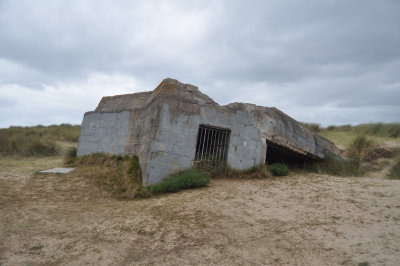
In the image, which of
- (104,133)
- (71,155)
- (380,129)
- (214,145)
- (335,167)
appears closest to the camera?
(214,145)

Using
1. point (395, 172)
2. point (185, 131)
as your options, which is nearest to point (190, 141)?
point (185, 131)

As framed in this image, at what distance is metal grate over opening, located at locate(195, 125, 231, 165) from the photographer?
6762 millimetres

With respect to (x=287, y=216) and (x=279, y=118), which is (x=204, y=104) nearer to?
(x=279, y=118)

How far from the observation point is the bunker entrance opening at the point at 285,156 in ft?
24.7

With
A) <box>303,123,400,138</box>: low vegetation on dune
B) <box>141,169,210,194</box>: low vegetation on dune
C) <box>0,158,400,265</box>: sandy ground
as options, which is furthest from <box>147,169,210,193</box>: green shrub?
<box>303,123,400,138</box>: low vegetation on dune

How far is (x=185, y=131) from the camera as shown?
639 centimetres

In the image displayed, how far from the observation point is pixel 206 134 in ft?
24.3

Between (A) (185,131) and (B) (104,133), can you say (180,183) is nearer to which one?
(A) (185,131)

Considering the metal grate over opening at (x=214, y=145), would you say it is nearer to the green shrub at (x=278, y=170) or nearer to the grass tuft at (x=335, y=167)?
the green shrub at (x=278, y=170)

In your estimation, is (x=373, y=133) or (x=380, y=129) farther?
(x=373, y=133)

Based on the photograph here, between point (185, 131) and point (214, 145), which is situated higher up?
point (185, 131)

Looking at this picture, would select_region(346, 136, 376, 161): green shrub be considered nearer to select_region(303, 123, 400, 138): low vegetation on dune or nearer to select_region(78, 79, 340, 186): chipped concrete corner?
select_region(78, 79, 340, 186): chipped concrete corner

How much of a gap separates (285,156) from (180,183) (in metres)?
3.85

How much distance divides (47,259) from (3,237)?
0.97 meters
